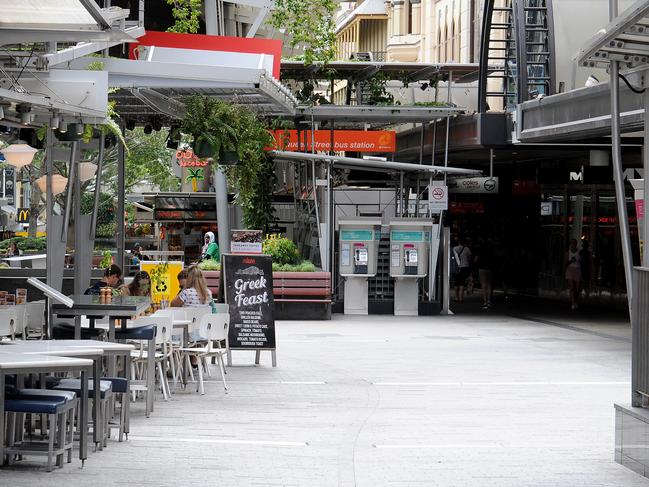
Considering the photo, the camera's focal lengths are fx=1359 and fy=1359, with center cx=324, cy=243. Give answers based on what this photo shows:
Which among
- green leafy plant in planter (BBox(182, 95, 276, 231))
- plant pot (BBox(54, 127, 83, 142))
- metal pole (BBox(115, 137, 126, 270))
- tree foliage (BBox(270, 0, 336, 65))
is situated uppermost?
tree foliage (BBox(270, 0, 336, 65))

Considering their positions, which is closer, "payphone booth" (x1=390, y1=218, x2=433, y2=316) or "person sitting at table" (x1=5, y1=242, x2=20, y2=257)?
"payphone booth" (x1=390, y1=218, x2=433, y2=316)

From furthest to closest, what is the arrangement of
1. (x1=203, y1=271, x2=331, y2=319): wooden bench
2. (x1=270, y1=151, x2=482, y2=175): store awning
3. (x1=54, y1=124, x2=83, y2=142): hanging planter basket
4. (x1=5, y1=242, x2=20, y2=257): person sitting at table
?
(x1=5, y1=242, x2=20, y2=257): person sitting at table < (x1=270, y1=151, x2=482, y2=175): store awning < (x1=203, y1=271, x2=331, y2=319): wooden bench < (x1=54, y1=124, x2=83, y2=142): hanging planter basket

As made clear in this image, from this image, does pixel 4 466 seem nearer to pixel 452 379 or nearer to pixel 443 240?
pixel 452 379

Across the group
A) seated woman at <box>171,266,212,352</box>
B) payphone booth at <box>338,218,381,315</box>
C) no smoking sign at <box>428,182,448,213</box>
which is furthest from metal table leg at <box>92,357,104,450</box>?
no smoking sign at <box>428,182,448,213</box>

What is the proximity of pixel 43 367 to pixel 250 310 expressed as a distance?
981 cm

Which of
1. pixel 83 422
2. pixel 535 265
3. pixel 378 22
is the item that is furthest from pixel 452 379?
pixel 378 22

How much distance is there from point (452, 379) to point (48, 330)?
21.7 feet

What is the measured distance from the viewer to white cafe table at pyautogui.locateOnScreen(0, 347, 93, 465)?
32.0 ft

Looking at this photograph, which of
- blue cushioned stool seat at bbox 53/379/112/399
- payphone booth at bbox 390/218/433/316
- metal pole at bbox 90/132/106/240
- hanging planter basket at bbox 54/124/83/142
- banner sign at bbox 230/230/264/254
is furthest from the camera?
payphone booth at bbox 390/218/433/316

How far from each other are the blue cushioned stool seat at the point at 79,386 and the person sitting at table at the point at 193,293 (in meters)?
6.20

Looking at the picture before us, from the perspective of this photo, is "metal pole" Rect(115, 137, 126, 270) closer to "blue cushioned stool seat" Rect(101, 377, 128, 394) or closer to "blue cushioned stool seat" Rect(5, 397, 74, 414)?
"blue cushioned stool seat" Rect(101, 377, 128, 394)

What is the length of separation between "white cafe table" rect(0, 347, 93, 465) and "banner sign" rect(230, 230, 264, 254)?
10.1 m

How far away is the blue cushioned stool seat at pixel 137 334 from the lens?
13.9m

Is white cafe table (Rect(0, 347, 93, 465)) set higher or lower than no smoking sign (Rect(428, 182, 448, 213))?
lower
